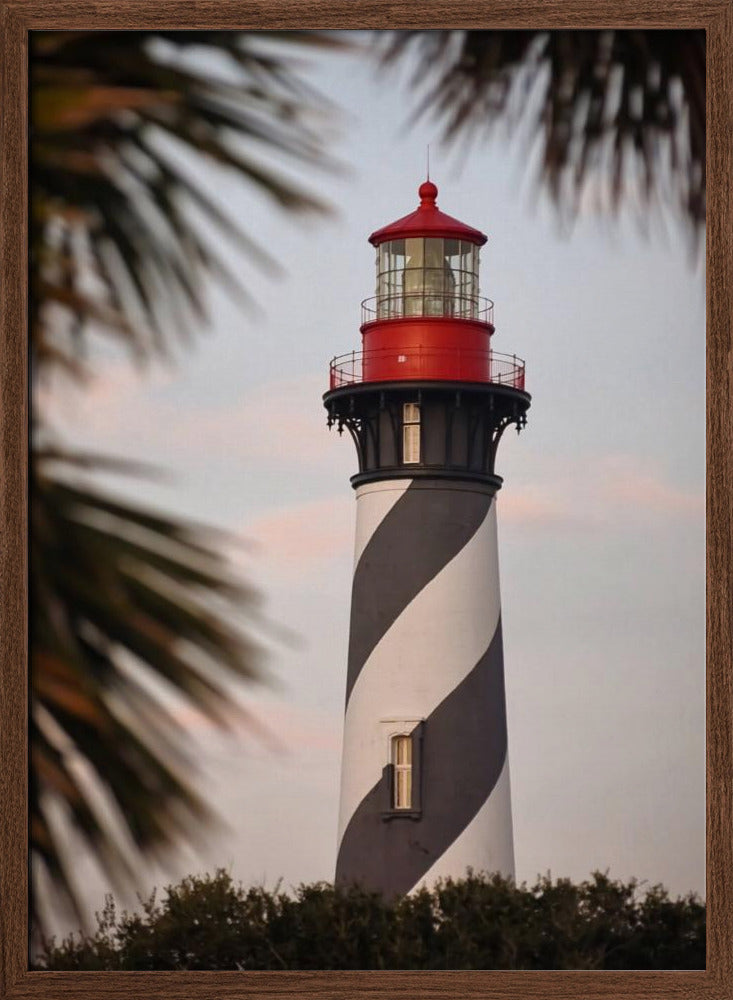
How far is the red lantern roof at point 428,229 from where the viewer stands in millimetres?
9633

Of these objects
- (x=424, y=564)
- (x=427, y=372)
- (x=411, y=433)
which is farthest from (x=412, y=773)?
(x=427, y=372)

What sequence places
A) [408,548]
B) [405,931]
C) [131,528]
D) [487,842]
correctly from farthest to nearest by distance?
[408,548]
[487,842]
[405,931]
[131,528]

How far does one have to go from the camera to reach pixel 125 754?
2.52 m

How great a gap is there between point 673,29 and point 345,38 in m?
0.68

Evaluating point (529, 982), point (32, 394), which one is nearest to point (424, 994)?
point (529, 982)

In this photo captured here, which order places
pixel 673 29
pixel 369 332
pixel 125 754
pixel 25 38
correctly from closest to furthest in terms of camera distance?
pixel 125 754 < pixel 25 38 < pixel 673 29 < pixel 369 332

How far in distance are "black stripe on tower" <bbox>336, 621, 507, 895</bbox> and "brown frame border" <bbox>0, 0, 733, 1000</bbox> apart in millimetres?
6057

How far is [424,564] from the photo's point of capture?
10867 mm

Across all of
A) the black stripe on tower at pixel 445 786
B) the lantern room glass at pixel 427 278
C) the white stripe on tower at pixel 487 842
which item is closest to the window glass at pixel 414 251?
the lantern room glass at pixel 427 278

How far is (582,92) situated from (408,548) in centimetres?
702

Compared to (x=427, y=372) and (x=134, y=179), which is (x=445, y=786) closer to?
(x=427, y=372)

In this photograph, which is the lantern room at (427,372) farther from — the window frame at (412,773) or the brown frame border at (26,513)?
the brown frame border at (26,513)

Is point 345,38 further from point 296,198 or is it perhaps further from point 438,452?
point 438,452

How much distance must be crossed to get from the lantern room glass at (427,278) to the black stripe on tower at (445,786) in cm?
187
